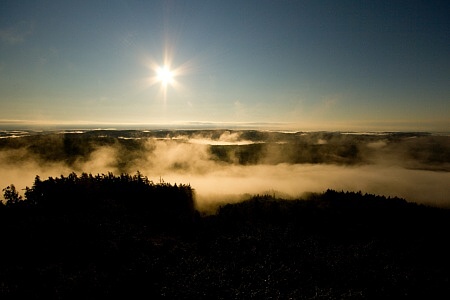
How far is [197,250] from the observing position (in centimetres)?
7288

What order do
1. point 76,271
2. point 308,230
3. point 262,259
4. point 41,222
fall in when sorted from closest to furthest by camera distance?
point 76,271
point 262,259
point 41,222
point 308,230

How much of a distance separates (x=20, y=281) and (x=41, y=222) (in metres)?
31.4

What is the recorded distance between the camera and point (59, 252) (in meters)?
59.9

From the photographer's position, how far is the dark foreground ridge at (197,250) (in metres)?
50.0

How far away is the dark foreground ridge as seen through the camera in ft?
164

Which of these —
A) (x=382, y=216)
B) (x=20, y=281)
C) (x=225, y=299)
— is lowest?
(x=382, y=216)

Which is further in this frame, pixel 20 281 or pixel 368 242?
pixel 368 242

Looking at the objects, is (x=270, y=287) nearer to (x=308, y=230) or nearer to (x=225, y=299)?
(x=225, y=299)

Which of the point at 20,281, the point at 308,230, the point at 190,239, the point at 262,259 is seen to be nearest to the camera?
the point at 20,281

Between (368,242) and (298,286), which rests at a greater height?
(298,286)

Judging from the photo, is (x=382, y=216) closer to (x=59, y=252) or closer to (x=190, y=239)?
(x=190, y=239)

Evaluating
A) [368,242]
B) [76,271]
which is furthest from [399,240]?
[76,271]

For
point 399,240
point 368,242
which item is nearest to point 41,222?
point 368,242

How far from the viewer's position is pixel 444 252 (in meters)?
84.2
